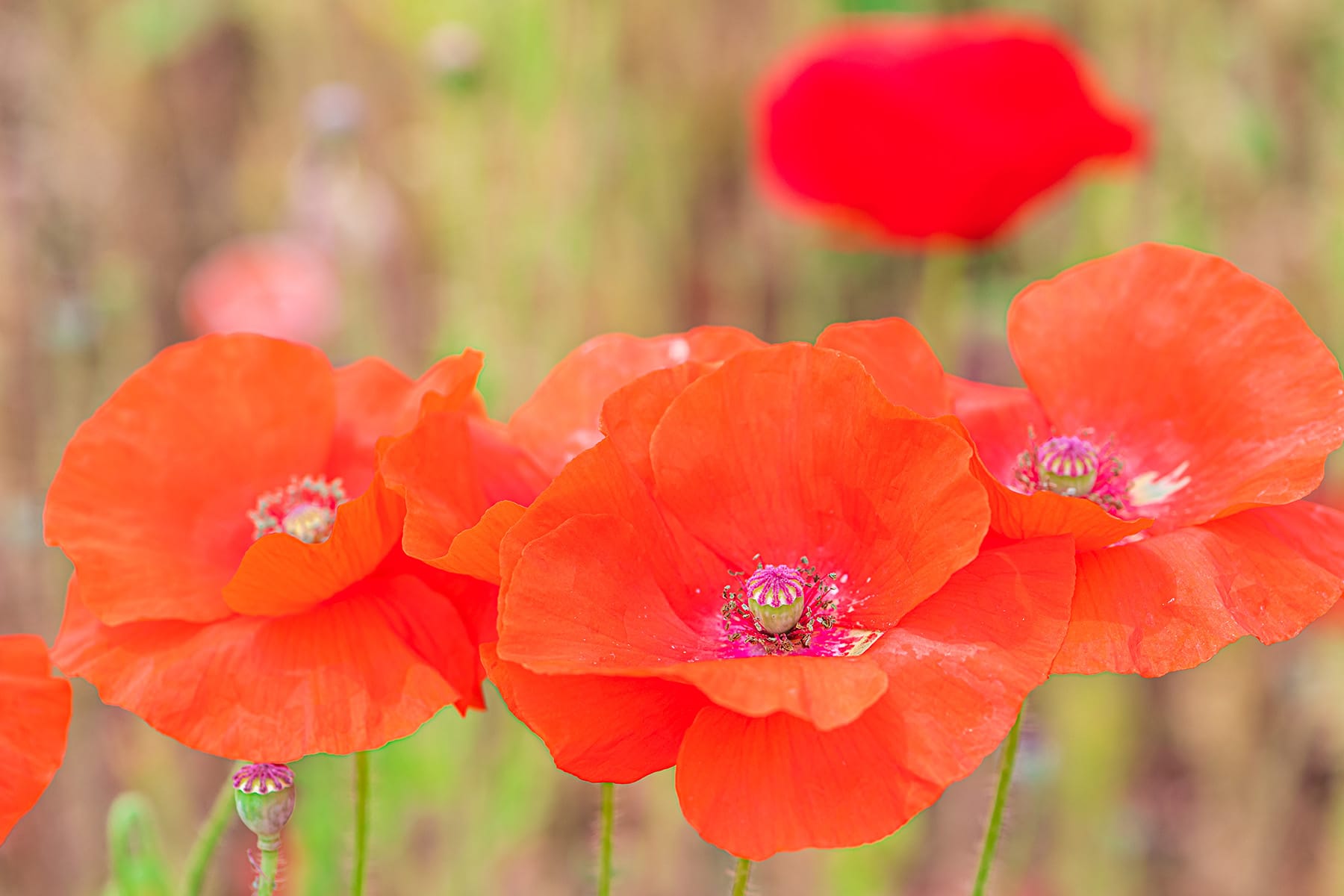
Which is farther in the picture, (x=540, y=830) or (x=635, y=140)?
(x=635, y=140)

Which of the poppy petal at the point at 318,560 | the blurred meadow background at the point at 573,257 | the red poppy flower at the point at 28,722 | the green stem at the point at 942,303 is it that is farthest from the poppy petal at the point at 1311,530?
the green stem at the point at 942,303

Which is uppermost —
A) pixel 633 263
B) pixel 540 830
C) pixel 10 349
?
pixel 633 263

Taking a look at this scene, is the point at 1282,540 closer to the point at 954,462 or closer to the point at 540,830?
the point at 954,462

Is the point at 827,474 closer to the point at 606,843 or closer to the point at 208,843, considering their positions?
the point at 606,843

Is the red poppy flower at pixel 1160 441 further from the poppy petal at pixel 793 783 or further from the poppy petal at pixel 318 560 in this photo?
A: the poppy petal at pixel 318 560

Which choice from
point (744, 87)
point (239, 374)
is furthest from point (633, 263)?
point (239, 374)

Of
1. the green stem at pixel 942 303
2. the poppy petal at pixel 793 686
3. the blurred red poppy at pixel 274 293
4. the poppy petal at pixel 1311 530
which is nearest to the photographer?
the poppy petal at pixel 793 686

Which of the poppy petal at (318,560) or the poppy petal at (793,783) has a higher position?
the poppy petal at (318,560)

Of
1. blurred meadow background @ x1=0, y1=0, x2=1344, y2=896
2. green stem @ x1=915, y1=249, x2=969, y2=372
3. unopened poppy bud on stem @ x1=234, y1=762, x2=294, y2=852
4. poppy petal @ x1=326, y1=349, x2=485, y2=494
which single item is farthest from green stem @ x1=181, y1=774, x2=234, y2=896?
green stem @ x1=915, y1=249, x2=969, y2=372
